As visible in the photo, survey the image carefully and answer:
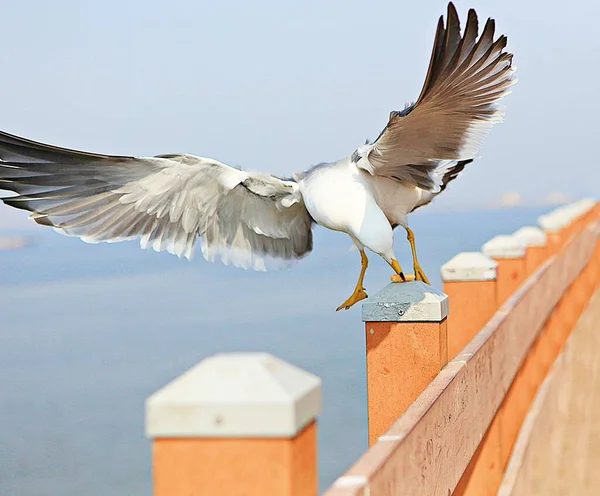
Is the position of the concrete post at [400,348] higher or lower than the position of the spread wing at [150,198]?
lower

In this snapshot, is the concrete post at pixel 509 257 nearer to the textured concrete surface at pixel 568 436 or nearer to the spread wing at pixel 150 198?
the textured concrete surface at pixel 568 436

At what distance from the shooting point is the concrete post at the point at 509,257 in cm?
630

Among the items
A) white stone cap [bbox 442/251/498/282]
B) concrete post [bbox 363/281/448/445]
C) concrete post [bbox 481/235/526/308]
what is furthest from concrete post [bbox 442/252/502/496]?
concrete post [bbox 363/281/448/445]

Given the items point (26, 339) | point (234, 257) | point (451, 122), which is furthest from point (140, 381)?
point (451, 122)

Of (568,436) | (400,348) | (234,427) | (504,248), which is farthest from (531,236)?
(234,427)

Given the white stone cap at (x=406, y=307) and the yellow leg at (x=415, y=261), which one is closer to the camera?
the white stone cap at (x=406, y=307)

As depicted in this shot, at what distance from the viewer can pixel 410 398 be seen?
331 centimetres

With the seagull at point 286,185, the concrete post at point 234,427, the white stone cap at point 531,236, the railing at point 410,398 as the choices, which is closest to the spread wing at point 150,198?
the seagull at point 286,185

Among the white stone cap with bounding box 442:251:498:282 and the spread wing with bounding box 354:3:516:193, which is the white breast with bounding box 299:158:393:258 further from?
the white stone cap with bounding box 442:251:498:282

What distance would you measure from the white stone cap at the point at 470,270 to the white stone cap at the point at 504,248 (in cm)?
155

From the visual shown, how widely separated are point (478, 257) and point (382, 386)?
6.06 feet

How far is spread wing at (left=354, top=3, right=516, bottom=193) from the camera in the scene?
145 inches

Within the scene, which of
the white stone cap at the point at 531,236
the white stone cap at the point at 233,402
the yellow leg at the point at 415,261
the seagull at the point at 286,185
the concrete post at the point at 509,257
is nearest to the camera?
the white stone cap at the point at 233,402

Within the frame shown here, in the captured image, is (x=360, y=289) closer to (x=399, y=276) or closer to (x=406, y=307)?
(x=399, y=276)
